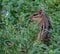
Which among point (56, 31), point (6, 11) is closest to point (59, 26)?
point (56, 31)

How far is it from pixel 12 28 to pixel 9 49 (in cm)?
49

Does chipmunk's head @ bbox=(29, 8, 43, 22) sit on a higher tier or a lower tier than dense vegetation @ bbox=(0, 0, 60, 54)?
higher

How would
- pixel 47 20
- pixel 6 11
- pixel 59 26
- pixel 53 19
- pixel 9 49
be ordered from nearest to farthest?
pixel 9 49 → pixel 47 20 → pixel 59 26 → pixel 53 19 → pixel 6 11

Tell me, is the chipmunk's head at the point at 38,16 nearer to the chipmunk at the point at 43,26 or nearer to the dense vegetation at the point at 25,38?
the chipmunk at the point at 43,26

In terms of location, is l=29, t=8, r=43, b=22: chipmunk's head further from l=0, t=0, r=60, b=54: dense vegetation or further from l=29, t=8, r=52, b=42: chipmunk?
l=0, t=0, r=60, b=54: dense vegetation

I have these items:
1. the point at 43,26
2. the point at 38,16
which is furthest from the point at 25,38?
the point at 38,16

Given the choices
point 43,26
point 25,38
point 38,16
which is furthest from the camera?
point 38,16

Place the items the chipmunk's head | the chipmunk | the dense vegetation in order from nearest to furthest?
the dense vegetation → the chipmunk → the chipmunk's head

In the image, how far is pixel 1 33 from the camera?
4.58 m

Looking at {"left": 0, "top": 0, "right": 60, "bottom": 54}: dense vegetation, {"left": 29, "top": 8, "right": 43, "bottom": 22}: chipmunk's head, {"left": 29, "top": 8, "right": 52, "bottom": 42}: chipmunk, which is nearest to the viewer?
{"left": 0, "top": 0, "right": 60, "bottom": 54}: dense vegetation

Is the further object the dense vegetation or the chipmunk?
the chipmunk

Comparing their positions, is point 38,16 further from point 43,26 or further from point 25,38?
point 25,38

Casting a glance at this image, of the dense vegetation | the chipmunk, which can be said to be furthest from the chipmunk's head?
the dense vegetation

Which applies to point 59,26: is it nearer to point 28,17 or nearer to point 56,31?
point 56,31
